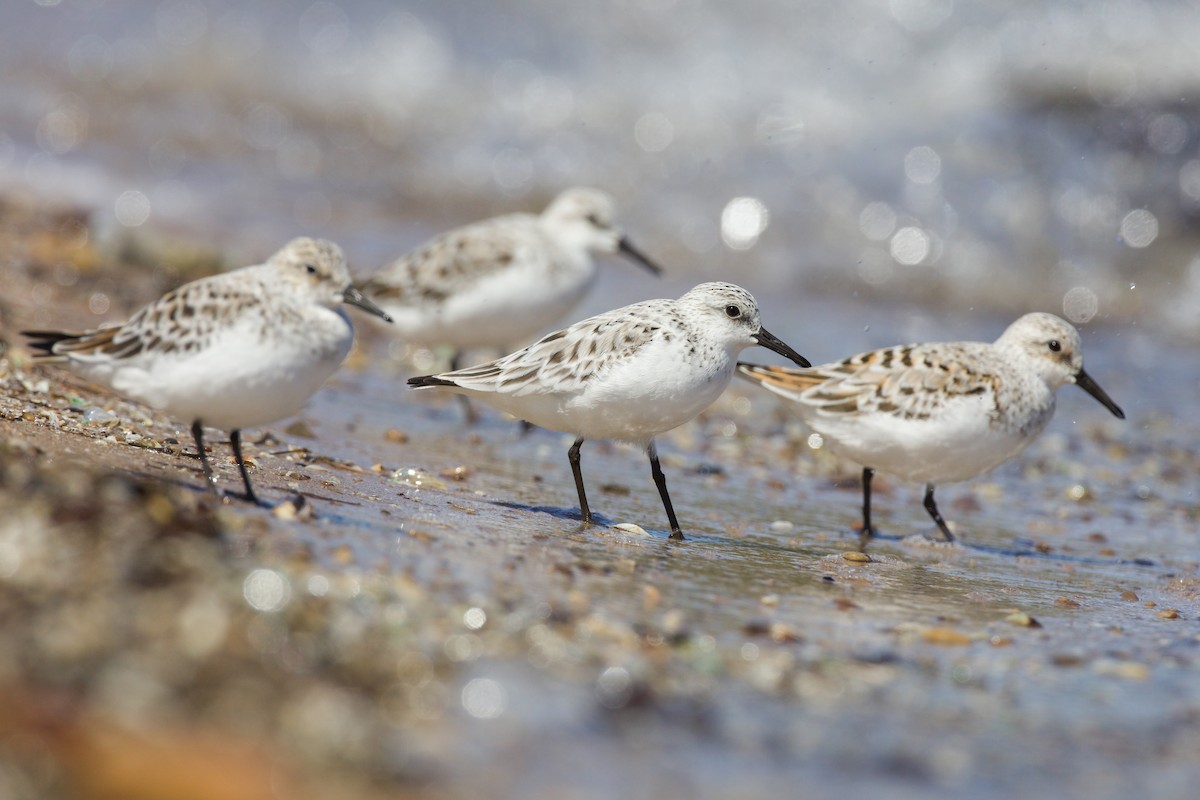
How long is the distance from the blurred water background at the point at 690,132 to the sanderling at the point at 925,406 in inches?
232

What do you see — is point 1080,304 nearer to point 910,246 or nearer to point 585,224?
point 910,246

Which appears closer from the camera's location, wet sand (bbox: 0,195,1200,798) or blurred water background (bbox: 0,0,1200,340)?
wet sand (bbox: 0,195,1200,798)

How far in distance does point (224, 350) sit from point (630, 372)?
1.93 metres

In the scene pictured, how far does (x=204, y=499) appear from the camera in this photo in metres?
5.30

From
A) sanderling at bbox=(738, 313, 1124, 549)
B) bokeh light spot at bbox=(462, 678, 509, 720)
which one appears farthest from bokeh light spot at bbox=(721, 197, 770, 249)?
bokeh light spot at bbox=(462, 678, 509, 720)

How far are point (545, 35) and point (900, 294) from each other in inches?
337

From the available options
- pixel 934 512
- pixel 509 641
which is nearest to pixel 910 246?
pixel 934 512

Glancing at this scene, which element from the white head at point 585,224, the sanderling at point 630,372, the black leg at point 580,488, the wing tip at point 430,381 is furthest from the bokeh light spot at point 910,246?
the wing tip at point 430,381

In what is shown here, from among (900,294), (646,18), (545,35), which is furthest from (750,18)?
(900,294)

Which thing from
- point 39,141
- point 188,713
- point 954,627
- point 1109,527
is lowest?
point 188,713

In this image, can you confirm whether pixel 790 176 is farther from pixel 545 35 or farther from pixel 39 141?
pixel 39 141

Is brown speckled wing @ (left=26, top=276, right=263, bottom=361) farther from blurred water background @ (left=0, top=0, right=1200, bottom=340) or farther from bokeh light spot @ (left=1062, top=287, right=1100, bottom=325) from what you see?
bokeh light spot @ (left=1062, top=287, right=1100, bottom=325)

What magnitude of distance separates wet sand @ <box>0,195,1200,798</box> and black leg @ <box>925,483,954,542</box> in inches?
5.2

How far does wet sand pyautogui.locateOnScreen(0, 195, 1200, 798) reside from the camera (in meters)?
3.63
